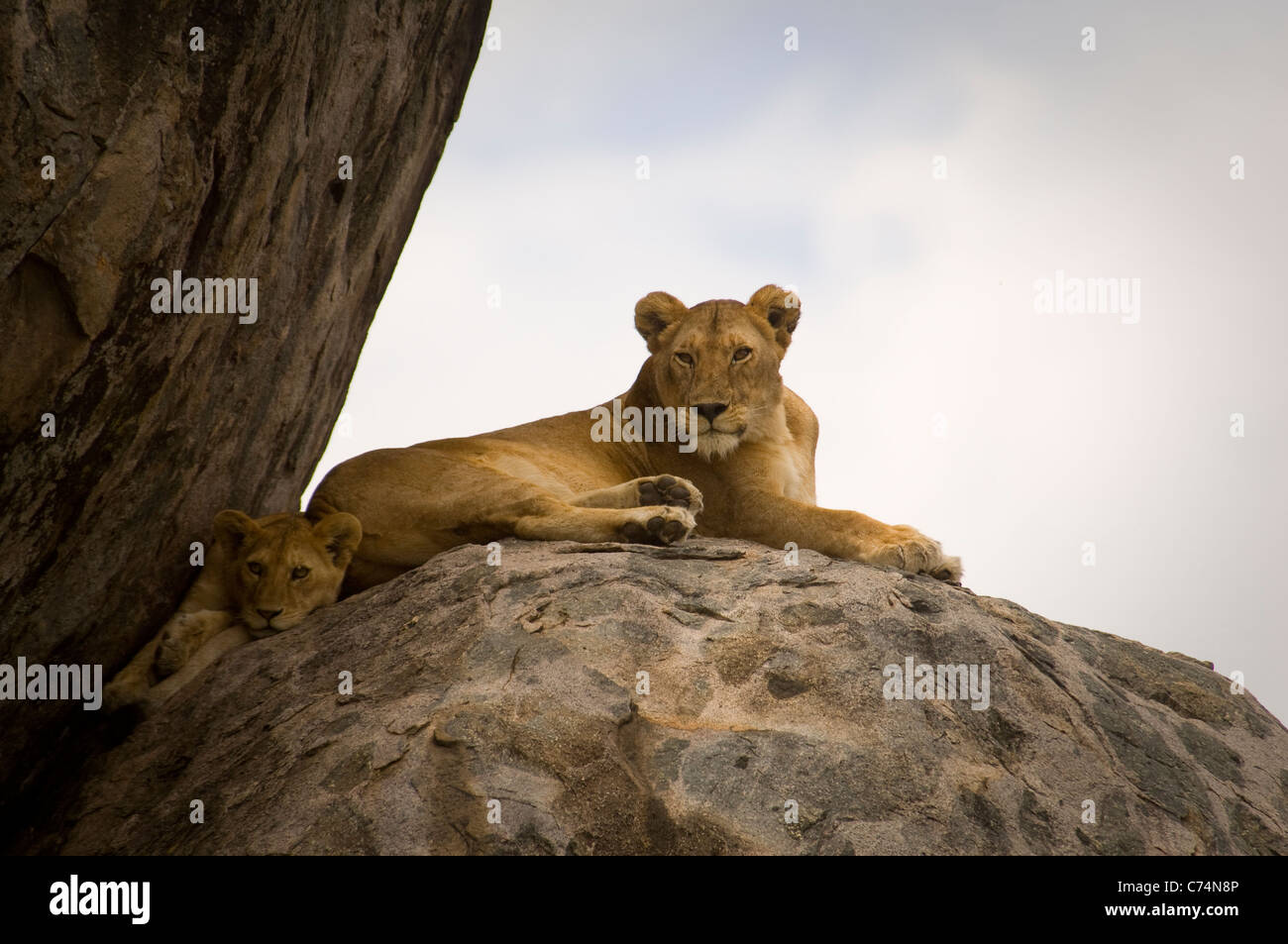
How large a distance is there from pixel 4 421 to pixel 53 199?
0.96m

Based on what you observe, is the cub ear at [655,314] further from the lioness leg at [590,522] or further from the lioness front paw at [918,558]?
the lioness front paw at [918,558]

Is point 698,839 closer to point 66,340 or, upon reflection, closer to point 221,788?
point 221,788

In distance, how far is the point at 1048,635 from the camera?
6129 millimetres

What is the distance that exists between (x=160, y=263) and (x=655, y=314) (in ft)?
13.0

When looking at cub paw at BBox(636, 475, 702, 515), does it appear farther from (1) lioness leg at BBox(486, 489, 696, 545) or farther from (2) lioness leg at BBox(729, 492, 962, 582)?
(2) lioness leg at BBox(729, 492, 962, 582)

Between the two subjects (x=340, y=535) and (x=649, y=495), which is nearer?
(x=340, y=535)

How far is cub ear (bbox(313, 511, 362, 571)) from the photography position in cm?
657

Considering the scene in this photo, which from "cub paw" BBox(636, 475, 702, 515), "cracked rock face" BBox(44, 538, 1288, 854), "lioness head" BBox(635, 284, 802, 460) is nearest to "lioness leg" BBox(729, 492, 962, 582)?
"cracked rock face" BBox(44, 538, 1288, 854)

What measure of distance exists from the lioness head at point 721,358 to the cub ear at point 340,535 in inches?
88.9

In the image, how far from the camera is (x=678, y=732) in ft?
15.6

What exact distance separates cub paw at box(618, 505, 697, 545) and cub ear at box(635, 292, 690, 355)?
2179 millimetres

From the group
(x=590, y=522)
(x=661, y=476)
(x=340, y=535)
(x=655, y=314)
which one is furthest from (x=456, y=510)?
(x=655, y=314)

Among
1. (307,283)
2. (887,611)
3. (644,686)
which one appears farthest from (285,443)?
(887,611)

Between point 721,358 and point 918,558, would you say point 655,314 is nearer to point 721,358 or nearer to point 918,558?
point 721,358
